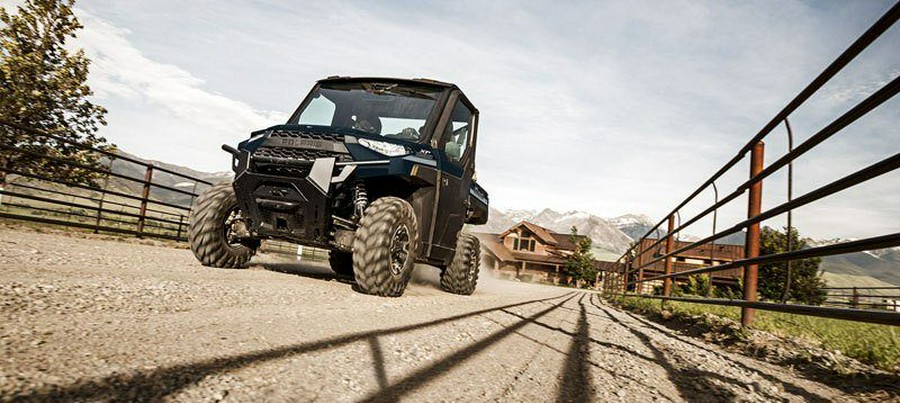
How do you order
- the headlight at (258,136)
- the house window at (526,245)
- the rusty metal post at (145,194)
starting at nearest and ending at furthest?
the headlight at (258,136) → the rusty metal post at (145,194) → the house window at (526,245)

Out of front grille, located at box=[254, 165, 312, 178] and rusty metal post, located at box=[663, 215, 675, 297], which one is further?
rusty metal post, located at box=[663, 215, 675, 297]

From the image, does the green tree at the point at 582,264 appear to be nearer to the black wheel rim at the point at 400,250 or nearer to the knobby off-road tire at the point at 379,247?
the black wheel rim at the point at 400,250

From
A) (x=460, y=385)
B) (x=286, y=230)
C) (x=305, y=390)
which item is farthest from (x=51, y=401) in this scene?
(x=286, y=230)

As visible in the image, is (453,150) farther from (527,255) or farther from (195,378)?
(527,255)

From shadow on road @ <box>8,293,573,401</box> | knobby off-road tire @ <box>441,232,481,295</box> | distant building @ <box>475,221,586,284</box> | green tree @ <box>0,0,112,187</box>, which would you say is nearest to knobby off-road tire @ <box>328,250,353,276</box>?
knobby off-road tire @ <box>441,232,481,295</box>

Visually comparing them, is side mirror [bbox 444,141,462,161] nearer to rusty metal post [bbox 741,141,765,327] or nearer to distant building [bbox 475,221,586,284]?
rusty metal post [bbox 741,141,765,327]

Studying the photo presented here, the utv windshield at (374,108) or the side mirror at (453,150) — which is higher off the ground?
the utv windshield at (374,108)

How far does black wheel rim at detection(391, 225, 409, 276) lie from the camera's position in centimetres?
447

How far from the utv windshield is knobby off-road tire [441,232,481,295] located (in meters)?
2.01

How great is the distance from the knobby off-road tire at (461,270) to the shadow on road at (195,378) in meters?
4.45

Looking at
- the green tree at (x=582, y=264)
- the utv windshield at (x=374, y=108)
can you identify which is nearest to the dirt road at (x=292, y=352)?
the utv windshield at (x=374, y=108)

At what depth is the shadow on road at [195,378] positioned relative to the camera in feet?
3.69

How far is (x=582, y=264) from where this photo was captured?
52969 millimetres

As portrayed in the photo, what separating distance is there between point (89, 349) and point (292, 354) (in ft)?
2.09
